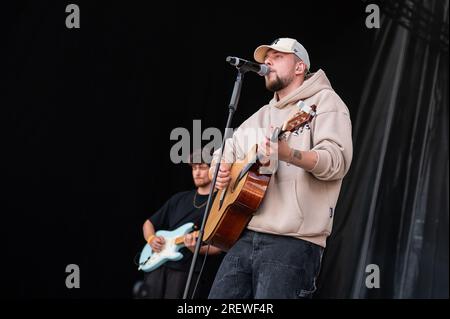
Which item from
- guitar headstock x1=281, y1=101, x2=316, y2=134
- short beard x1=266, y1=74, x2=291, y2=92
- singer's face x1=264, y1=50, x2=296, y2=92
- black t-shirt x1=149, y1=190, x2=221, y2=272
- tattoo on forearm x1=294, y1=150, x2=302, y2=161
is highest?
singer's face x1=264, y1=50, x2=296, y2=92

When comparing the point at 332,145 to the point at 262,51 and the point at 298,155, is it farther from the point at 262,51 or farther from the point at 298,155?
the point at 262,51

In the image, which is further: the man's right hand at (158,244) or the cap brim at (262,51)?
the man's right hand at (158,244)

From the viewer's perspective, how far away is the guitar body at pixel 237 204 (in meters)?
2.68

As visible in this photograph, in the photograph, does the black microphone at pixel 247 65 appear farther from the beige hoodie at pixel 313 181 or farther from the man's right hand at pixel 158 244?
the man's right hand at pixel 158 244

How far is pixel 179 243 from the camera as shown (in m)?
4.16

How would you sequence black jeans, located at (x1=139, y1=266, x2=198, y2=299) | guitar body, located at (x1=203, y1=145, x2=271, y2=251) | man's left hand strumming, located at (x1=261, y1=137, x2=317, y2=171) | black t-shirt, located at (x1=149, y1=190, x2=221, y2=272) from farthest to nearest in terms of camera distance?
black t-shirt, located at (x1=149, y1=190, x2=221, y2=272) → black jeans, located at (x1=139, y1=266, x2=198, y2=299) → guitar body, located at (x1=203, y1=145, x2=271, y2=251) → man's left hand strumming, located at (x1=261, y1=137, x2=317, y2=171)

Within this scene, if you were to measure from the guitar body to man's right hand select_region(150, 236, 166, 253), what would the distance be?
1267 millimetres

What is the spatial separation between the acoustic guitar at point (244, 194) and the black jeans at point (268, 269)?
0.23 feet

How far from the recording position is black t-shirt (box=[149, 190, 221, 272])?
4.13 m

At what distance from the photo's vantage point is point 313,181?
8.66ft

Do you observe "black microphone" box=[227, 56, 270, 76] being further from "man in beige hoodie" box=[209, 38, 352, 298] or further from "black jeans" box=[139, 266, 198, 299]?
"black jeans" box=[139, 266, 198, 299]

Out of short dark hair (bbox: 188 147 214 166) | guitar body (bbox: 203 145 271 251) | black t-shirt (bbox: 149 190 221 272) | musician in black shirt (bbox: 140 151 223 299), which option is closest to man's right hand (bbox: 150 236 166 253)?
musician in black shirt (bbox: 140 151 223 299)

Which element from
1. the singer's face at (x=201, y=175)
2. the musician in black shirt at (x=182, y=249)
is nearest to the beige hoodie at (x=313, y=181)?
the musician in black shirt at (x=182, y=249)

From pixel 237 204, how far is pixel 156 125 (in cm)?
213
